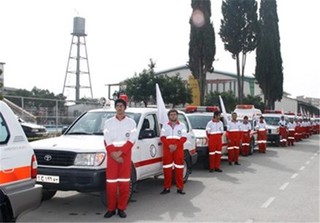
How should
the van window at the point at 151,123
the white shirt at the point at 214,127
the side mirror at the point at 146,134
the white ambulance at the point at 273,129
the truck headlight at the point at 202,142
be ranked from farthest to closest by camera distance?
the white ambulance at the point at 273,129 → the truck headlight at the point at 202,142 → the white shirt at the point at 214,127 → the van window at the point at 151,123 → the side mirror at the point at 146,134

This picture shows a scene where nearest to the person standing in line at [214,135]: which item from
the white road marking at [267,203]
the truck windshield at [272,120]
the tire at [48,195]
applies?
the white road marking at [267,203]

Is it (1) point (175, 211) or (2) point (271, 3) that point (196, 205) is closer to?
(1) point (175, 211)

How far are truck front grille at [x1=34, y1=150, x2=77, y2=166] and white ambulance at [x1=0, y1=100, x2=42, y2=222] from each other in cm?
167

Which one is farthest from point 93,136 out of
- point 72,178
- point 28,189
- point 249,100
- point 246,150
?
point 249,100

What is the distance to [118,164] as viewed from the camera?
706 centimetres

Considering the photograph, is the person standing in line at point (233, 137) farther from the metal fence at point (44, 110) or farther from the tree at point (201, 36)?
the tree at point (201, 36)

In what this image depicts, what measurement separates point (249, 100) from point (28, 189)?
189 ft

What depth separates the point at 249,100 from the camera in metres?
61.1

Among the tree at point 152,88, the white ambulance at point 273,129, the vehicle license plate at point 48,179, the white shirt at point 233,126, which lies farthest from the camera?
the tree at point 152,88

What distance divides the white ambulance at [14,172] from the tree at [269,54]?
39794mm

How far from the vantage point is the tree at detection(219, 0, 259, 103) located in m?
37.8

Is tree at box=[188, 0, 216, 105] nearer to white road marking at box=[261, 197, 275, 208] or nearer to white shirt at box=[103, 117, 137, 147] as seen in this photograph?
white road marking at box=[261, 197, 275, 208]

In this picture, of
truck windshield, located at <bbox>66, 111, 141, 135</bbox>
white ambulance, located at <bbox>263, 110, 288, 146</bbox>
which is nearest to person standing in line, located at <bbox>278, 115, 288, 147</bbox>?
white ambulance, located at <bbox>263, 110, 288, 146</bbox>

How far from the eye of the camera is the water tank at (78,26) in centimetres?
7575
